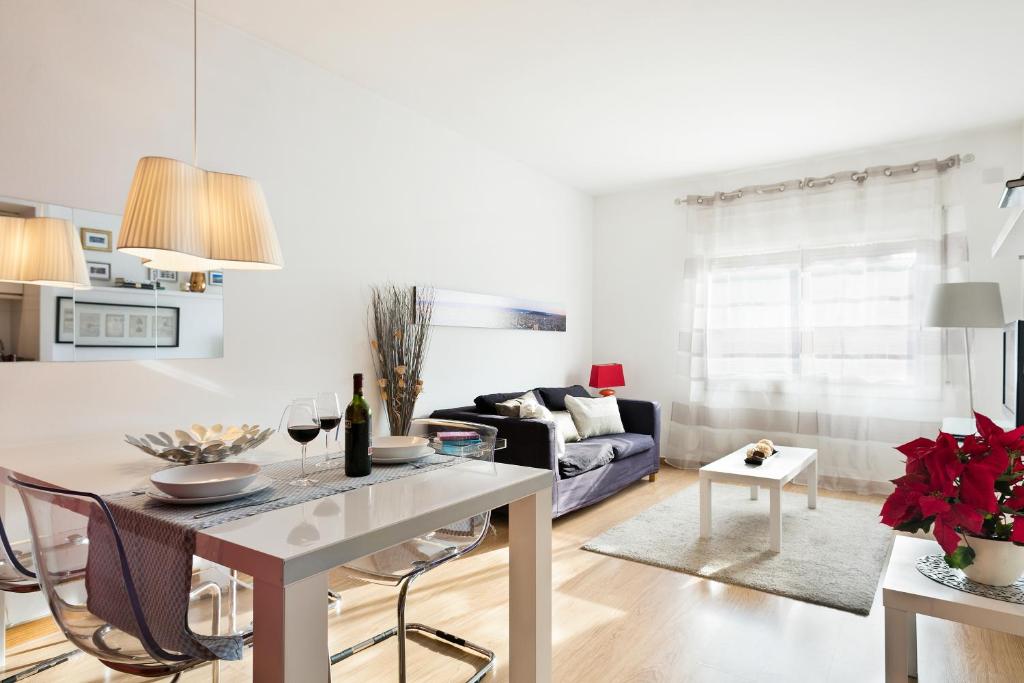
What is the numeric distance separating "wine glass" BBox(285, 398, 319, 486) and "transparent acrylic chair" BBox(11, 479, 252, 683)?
1.39 feet

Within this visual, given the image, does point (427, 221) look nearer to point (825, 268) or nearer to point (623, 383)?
point (623, 383)

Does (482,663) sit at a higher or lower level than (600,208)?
lower

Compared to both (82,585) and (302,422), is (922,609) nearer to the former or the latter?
(302,422)

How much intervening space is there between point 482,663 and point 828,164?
4943 mm

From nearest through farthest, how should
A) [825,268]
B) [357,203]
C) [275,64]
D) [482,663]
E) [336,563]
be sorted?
[336,563] → [482,663] → [275,64] → [357,203] → [825,268]

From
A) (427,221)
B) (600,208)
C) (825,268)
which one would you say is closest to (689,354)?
(825,268)

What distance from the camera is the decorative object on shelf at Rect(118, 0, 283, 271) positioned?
1.64 meters

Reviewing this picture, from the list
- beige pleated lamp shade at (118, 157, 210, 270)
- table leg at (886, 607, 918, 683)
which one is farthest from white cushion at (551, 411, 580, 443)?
beige pleated lamp shade at (118, 157, 210, 270)

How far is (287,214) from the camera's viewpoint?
336 centimetres

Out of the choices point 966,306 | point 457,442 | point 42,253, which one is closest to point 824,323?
point 966,306

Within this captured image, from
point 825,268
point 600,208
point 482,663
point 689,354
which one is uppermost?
point 600,208

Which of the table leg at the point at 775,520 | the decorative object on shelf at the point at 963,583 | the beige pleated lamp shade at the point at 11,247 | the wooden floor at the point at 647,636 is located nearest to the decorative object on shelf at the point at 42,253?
the beige pleated lamp shade at the point at 11,247

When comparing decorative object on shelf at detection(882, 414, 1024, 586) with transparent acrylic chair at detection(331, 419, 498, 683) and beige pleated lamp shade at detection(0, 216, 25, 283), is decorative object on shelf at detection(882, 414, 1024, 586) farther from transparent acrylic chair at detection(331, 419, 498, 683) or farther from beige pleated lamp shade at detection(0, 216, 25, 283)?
beige pleated lamp shade at detection(0, 216, 25, 283)

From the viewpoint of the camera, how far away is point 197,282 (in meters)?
2.91
